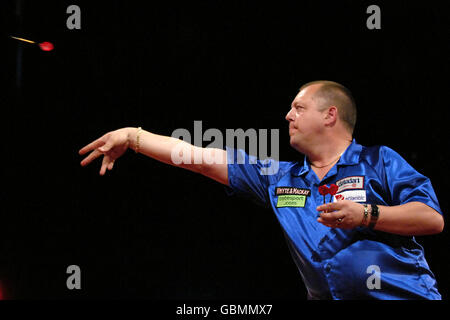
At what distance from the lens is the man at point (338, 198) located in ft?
5.41

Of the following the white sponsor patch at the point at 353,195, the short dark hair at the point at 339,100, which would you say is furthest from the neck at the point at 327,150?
the white sponsor patch at the point at 353,195

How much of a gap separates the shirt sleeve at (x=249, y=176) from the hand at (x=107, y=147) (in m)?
0.51

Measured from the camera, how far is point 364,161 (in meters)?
1.94

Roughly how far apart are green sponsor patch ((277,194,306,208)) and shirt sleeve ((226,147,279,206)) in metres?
0.11

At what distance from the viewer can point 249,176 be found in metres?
2.08

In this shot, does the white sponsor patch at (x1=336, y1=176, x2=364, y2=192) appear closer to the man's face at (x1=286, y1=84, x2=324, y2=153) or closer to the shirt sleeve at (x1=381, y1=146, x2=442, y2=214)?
the shirt sleeve at (x1=381, y1=146, x2=442, y2=214)

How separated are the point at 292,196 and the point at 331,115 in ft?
1.42

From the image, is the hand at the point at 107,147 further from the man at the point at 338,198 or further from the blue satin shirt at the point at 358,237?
the blue satin shirt at the point at 358,237

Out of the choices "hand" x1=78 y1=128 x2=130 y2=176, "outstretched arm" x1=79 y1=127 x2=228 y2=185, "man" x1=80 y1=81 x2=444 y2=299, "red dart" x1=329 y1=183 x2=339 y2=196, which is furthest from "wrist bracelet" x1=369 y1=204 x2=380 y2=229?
"hand" x1=78 y1=128 x2=130 y2=176

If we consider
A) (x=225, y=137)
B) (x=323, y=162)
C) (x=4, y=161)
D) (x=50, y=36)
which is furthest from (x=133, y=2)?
(x=323, y=162)

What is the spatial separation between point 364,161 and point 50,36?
1983 millimetres

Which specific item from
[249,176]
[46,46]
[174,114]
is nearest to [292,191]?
[249,176]
